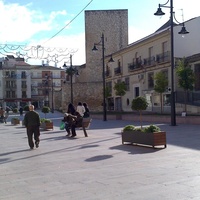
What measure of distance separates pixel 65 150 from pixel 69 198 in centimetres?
595

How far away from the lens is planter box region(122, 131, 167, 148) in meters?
10.9

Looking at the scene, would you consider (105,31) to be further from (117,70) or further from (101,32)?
(117,70)

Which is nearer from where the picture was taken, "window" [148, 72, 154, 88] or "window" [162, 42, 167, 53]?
"window" [162, 42, 167, 53]

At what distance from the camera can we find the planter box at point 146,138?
1085 centimetres

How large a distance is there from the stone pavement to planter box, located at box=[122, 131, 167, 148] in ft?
0.72

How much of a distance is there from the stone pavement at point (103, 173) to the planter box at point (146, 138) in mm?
218

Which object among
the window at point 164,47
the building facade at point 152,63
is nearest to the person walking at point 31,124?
the building facade at point 152,63

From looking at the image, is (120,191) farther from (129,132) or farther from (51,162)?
(129,132)

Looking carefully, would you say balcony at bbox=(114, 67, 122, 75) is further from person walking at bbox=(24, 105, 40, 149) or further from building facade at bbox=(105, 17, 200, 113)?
person walking at bbox=(24, 105, 40, 149)

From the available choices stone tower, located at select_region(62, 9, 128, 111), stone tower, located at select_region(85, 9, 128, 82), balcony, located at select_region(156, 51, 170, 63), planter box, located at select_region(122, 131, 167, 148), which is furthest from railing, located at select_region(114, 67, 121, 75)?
planter box, located at select_region(122, 131, 167, 148)

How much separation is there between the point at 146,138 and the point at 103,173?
12.7 feet

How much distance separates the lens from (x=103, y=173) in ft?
24.7

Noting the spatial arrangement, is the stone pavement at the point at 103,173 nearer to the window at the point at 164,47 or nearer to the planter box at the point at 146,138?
the planter box at the point at 146,138

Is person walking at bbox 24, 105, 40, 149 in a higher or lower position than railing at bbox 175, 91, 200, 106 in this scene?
lower
